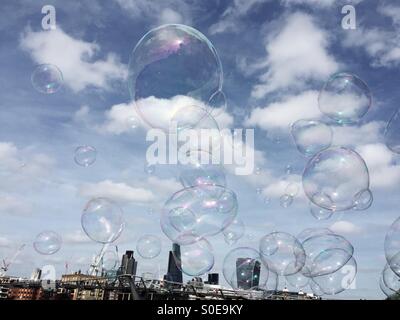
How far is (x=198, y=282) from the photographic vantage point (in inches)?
885

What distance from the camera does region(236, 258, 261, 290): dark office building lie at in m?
18.5

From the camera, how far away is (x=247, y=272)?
18.7 metres

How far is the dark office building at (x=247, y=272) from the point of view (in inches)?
727
